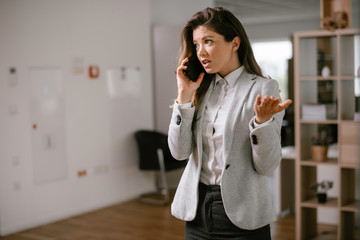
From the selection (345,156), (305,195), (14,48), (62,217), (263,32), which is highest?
(263,32)

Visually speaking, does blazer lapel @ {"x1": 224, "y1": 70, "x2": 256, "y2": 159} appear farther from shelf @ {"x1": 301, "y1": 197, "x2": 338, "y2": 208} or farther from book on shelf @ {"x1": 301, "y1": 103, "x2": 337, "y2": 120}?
shelf @ {"x1": 301, "y1": 197, "x2": 338, "y2": 208}

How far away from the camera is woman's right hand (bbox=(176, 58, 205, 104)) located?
1678mm

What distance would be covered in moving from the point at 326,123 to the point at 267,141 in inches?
105

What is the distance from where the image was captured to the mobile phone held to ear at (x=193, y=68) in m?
1.72

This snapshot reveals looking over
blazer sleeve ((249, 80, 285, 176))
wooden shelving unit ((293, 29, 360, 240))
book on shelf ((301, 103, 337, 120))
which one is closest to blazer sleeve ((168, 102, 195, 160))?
blazer sleeve ((249, 80, 285, 176))

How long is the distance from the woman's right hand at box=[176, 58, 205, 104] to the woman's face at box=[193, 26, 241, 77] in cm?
9

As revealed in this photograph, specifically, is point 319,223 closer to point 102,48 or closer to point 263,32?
point 102,48

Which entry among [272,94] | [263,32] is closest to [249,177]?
[272,94]

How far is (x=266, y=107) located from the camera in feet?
4.81

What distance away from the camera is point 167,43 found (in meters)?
6.23

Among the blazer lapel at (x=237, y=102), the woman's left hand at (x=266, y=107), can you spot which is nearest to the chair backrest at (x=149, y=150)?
the blazer lapel at (x=237, y=102)

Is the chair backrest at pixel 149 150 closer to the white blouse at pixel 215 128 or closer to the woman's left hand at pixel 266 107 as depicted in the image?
the white blouse at pixel 215 128

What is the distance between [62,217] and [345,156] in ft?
10.2

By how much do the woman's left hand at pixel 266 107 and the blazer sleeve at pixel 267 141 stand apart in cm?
3
